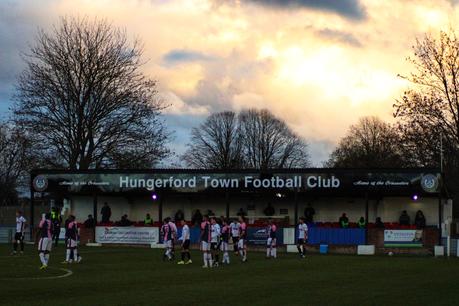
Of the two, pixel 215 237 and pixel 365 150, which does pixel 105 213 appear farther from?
pixel 365 150

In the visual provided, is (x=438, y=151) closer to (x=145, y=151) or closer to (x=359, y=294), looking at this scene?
(x=145, y=151)

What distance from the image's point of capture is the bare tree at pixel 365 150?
82.9m

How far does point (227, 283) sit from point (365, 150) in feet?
246

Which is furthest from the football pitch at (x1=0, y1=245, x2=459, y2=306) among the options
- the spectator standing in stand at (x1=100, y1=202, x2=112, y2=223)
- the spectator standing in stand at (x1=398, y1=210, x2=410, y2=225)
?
the spectator standing in stand at (x1=100, y1=202, x2=112, y2=223)

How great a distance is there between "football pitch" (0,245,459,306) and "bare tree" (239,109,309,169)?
6390cm

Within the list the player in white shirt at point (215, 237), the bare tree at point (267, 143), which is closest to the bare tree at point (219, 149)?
the bare tree at point (267, 143)

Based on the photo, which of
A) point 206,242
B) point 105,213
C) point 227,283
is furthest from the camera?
point 105,213

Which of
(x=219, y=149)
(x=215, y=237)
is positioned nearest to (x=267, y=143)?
(x=219, y=149)

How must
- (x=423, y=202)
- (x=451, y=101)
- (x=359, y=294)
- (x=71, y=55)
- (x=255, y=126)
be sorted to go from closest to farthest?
(x=359, y=294)
(x=423, y=202)
(x=451, y=101)
(x=71, y=55)
(x=255, y=126)

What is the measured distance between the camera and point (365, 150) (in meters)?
93.1

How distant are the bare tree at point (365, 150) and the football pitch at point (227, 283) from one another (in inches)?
2058

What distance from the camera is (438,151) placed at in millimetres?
53625

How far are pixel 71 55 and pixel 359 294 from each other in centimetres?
4260

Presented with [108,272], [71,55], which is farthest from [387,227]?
[71,55]
